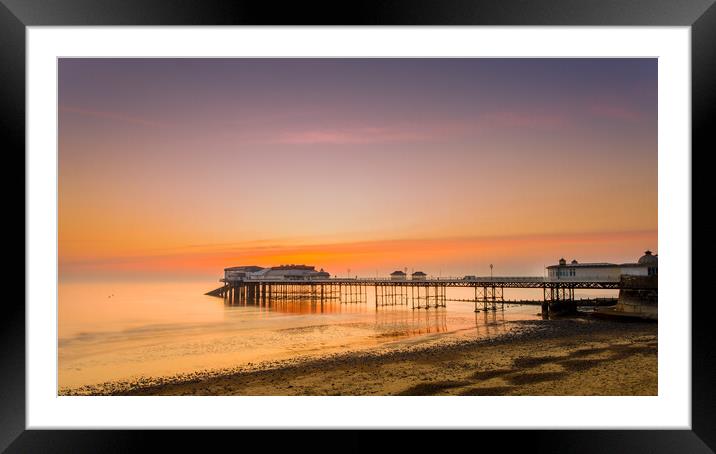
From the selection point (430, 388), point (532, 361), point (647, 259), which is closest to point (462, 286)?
point (647, 259)

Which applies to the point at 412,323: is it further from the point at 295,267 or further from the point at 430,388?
the point at 295,267

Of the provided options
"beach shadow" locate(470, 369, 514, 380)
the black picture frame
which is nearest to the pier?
"beach shadow" locate(470, 369, 514, 380)

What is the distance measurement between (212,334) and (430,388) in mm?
7861

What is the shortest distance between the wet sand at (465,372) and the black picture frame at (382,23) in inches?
106

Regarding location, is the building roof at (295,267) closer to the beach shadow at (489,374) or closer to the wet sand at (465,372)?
the wet sand at (465,372)

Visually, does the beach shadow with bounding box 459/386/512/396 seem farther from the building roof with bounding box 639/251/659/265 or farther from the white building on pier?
the building roof with bounding box 639/251/659/265

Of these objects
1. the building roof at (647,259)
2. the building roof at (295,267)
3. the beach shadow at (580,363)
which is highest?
the building roof at (647,259)

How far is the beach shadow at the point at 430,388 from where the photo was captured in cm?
562

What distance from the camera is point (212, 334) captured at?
12.3 m

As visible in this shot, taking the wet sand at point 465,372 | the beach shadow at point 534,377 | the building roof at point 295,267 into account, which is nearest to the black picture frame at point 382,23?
the wet sand at point 465,372

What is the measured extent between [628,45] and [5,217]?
146 inches

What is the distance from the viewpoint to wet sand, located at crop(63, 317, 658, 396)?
5598 mm

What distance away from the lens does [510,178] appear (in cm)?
984

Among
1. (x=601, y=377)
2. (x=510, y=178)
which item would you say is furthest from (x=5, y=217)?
(x=510, y=178)
